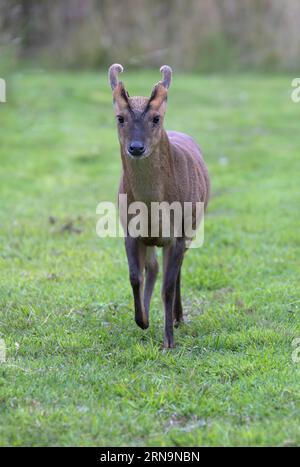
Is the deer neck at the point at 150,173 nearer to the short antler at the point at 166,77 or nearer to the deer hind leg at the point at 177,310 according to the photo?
the short antler at the point at 166,77

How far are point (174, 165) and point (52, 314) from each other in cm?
141

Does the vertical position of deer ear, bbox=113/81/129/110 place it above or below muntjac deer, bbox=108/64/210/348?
above

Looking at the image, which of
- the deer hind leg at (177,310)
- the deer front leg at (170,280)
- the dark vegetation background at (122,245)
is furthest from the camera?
the deer hind leg at (177,310)

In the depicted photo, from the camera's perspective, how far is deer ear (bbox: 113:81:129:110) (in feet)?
17.3

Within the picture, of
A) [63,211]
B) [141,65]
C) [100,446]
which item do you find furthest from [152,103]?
[141,65]

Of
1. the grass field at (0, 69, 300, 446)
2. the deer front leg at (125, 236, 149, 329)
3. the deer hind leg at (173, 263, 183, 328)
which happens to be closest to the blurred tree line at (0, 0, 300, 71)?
the grass field at (0, 69, 300, 446)

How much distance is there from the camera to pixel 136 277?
18.1ft

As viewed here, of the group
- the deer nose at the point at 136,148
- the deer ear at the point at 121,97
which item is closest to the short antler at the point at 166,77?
the deer ear at the point at 121,97

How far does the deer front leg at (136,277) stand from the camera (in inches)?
218

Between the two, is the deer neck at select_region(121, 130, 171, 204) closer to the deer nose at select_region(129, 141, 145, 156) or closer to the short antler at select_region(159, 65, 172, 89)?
the deer nose at select_region(129, 141, 145, 156)

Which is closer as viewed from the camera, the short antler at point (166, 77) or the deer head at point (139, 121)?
the deer head at point (139, 121)

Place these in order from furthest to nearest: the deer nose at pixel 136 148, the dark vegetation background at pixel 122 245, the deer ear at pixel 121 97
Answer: the deer ear at pixel 121 97 < the deer nose at pixel 136 148 < the dark vegetation background at pixel 122 245

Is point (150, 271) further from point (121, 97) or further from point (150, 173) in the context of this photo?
point (121, 97)

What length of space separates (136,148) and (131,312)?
1.54 m
